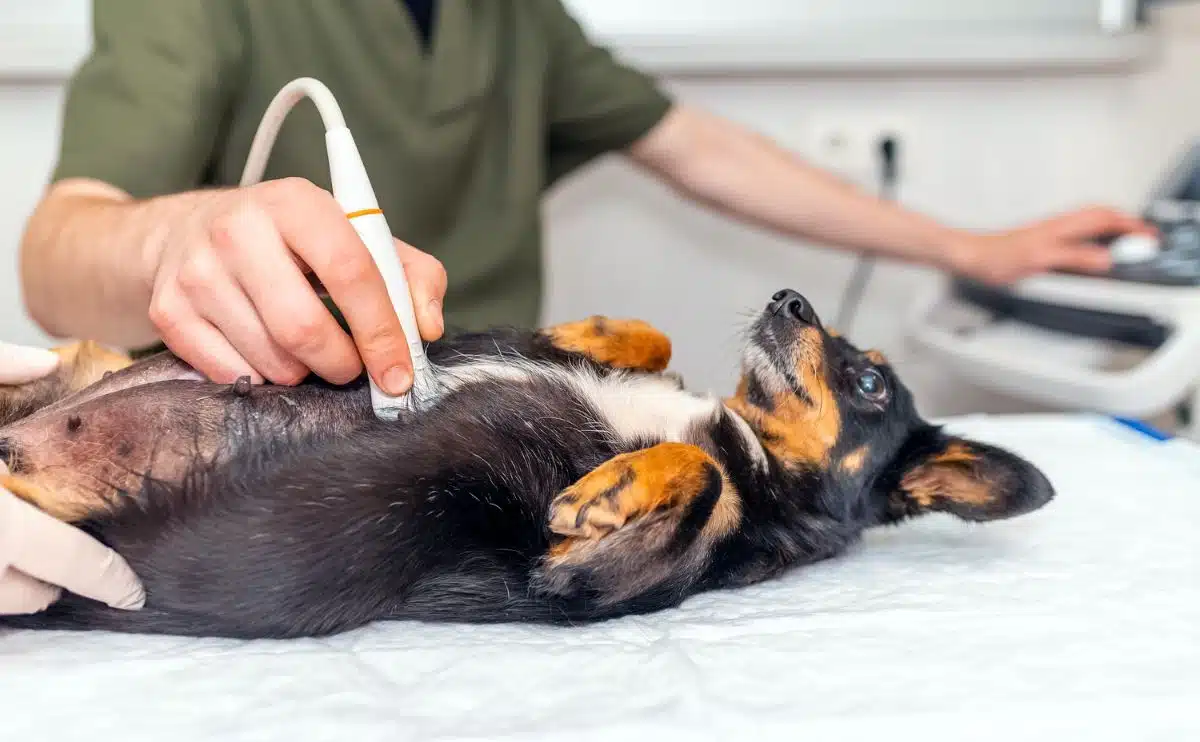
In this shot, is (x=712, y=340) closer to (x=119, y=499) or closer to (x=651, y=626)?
(x=651, y=626)

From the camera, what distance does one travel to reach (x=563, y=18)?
1.61 m

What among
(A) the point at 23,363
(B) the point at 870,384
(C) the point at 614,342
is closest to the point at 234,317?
(A) the point at 23,363

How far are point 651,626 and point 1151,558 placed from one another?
50 cm

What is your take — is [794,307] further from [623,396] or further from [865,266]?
[865,266]

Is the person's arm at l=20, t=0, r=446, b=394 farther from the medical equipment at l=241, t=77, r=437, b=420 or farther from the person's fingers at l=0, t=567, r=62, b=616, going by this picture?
the person's fingers at l=0, t=567, r=62, b=616

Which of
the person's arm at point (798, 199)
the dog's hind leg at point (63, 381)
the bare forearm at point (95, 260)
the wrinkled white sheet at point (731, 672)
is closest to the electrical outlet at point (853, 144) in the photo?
the person's arm at point (798, 199)

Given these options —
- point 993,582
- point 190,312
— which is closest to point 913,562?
point 993,582

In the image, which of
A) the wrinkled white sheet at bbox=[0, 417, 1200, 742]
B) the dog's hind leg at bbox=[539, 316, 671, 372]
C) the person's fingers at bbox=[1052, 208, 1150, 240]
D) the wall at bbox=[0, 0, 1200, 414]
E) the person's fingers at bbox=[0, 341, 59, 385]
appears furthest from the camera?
the wall at bbox=[0, 0, 1200, 414]

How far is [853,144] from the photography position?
199cm

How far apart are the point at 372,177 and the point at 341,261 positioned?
81 centimetres

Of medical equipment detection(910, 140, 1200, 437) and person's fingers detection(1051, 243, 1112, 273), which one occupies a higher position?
person's fingers detection(1051, 243, 1112, 273)

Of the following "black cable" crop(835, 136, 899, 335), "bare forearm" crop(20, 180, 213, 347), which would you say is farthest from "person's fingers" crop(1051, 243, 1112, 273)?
"bare forearm" crop(20, 180, 213, 347)

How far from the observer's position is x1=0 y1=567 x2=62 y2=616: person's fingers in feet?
2.08

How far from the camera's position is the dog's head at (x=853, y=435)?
3.06 ft
